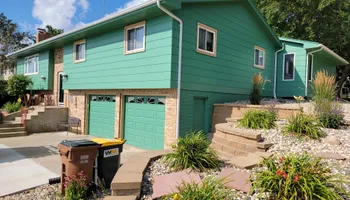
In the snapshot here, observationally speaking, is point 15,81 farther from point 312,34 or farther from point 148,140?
point 312,34

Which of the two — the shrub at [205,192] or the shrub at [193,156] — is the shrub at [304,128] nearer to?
the shrub at [193,156]

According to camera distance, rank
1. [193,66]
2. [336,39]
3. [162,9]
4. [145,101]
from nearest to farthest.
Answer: [162,9]
[193,66]
[145,101]
[336,39]

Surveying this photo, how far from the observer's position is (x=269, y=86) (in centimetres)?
1309

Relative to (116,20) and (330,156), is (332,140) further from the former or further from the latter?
(116,20)

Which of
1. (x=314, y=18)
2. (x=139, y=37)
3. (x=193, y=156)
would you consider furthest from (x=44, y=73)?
(x=314, y=18)

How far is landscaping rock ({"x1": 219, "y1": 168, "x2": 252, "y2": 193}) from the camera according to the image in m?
3.06

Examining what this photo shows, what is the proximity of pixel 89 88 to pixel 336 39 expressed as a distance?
17128mm

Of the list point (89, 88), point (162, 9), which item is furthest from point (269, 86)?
point (89, 88)

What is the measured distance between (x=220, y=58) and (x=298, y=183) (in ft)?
24.8

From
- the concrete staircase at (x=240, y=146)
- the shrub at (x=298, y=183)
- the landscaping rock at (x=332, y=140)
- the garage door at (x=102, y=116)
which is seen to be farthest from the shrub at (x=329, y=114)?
the garage door at (x=102, y=116)

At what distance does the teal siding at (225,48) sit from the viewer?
842 cm

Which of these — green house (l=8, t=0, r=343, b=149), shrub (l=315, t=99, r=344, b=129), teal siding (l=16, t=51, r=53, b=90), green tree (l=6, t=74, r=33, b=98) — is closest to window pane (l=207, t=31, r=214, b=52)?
green house (l=8, t=0, r=343, b=149)

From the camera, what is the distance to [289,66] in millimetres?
13109

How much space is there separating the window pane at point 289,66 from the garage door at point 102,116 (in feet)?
30.3
